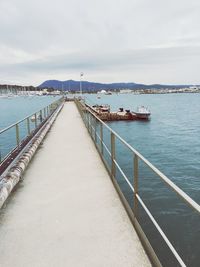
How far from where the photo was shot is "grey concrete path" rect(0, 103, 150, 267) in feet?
11.2

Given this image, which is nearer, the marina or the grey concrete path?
the grey concrete path

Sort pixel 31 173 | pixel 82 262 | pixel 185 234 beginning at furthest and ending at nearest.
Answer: pixel 185 234, pixel 31 173, pixel 82 262

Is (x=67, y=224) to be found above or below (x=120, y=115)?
above

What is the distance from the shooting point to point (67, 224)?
13.9ft

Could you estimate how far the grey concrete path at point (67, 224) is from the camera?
341cm

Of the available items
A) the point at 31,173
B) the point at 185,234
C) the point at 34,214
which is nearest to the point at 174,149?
the point at 185,234

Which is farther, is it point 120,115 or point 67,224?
point 120,115

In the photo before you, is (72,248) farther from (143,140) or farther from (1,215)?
(143,140)

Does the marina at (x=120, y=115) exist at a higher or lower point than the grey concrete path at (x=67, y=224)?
lower

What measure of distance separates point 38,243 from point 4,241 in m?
0.47

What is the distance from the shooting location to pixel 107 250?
3537 mm

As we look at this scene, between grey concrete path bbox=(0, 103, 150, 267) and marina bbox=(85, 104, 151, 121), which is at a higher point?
grey concrete path bbox=(0, 103, 150, 267)

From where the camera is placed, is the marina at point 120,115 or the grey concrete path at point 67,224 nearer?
the grey concrete path at point 67,224

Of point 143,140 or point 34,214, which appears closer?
point 34,214
